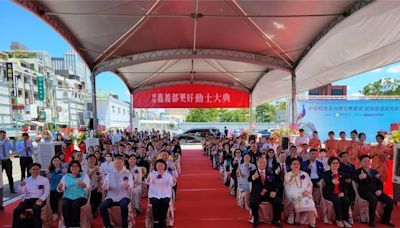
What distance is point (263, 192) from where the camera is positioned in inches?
165

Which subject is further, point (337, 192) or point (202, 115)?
point (202, 115)

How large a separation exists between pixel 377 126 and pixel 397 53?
335 inches

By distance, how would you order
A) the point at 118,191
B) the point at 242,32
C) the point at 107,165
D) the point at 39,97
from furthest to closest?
the point at 39,97 < the point at 242,32 < the point at 107,165 < the point at 118,191

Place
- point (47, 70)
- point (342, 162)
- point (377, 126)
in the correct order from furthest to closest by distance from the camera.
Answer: point (47, 70) → point (377, 126) → point (342, 162)

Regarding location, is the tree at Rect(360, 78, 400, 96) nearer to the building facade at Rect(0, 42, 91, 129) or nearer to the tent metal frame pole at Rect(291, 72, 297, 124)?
the tent metal frame pole at Rect(291, 72, 297, 124)

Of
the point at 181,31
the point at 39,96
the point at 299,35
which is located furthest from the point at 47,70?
the point at 299,35

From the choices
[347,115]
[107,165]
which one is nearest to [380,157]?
[107,165]

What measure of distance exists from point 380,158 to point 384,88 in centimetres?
2629

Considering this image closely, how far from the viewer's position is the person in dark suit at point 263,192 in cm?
416

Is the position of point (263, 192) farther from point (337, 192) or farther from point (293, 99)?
point (293, 99)

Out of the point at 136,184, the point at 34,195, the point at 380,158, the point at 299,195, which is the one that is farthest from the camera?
the point at 380,158

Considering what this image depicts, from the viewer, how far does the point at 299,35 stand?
8.38 meters

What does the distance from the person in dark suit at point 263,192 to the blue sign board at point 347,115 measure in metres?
9.85

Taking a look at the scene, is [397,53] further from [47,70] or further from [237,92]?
[47,70]
